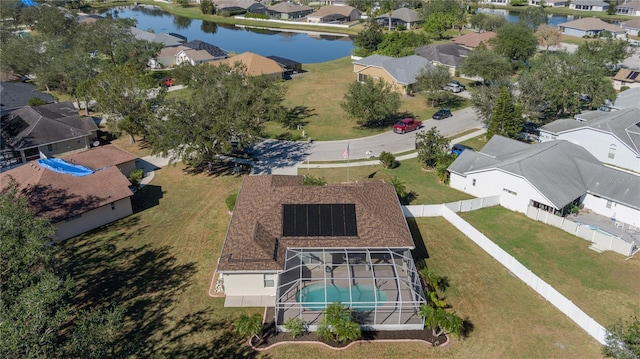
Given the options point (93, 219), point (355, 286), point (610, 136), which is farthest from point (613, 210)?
point (93, 219)

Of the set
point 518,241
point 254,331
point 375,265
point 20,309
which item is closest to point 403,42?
point 518,241

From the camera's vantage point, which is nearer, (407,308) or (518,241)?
(407,308)

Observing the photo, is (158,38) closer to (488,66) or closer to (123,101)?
(123,101)

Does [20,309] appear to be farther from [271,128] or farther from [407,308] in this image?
[271,128]

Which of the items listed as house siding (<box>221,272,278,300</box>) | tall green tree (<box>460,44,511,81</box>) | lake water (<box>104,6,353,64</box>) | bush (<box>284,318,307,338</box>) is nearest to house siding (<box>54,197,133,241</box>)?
house siding (<box>221,272,278,300</box>)

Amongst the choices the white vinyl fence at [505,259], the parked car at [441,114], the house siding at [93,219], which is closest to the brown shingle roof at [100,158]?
the house siding at [93,219]

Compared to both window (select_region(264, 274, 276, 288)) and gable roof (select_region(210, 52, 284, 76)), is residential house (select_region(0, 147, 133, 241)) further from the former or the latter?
gable roof (select_region(210, 52, 284, 76))
